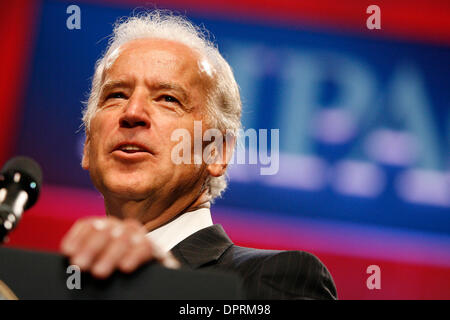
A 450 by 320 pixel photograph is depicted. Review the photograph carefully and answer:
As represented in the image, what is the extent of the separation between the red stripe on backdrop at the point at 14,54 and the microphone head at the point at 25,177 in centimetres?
202

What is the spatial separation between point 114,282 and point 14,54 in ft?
8.75

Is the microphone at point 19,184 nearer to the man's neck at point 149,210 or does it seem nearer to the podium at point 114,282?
the podium at point 114,282

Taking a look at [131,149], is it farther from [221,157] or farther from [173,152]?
[221,157]

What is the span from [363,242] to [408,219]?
304 millimetres

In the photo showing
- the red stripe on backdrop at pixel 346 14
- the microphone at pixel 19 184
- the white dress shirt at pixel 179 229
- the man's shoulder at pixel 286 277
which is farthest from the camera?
the red stripe on backdrop at pixel 346 14

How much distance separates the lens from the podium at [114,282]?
609 millimetres

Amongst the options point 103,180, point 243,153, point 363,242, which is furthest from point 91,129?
point 363,242

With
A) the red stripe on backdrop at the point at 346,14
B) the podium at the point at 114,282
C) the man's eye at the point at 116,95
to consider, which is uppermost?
the red stripe on backdrop at the point at 346,14

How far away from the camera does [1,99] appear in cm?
292

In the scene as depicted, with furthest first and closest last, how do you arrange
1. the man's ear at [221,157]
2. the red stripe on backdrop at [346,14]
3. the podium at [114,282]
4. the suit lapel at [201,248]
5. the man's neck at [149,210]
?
the red stripe on backdrop at [346,14], the man's ear at [221,157], the man's neck at [149,210], the suit lapel at [201,248], the podium at [114,282]

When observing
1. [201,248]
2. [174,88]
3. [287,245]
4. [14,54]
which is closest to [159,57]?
[174,88]

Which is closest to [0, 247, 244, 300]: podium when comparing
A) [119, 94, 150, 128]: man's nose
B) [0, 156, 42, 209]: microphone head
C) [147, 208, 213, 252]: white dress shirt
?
[0, 156, 42, 209]: microphone head

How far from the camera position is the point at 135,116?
58.9 inches

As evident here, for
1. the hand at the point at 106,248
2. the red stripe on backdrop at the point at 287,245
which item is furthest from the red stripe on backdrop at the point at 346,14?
the hand at the point at 106,248
